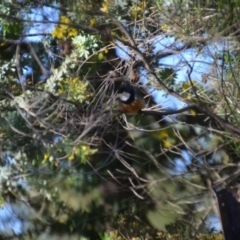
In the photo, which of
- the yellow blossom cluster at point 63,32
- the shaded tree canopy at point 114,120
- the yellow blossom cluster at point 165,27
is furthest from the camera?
the yellow blossom cluster at point 63,32

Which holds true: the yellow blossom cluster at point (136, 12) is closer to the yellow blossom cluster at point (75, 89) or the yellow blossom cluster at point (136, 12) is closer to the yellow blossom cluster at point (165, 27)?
the yellow blossom cluster at point (165, 27)

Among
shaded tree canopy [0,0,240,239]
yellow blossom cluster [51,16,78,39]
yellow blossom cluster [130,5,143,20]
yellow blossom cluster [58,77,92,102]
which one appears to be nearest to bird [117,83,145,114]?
shaded tree canopy [0,0,240,239]

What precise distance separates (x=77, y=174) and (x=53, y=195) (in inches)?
10.8

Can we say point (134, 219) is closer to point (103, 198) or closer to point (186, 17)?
point (103, 198)

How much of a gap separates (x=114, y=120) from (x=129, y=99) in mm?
883

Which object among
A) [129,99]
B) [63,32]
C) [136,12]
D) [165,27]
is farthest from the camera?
[63,32]

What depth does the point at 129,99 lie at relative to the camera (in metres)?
4.51

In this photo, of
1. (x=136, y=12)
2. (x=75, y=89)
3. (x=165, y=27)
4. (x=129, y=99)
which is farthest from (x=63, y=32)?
(x=129, y=99)

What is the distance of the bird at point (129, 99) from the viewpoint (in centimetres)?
449

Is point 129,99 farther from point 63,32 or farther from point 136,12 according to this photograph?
point 63,32

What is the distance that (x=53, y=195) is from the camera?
20.6 feet

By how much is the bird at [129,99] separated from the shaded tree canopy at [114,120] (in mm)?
56

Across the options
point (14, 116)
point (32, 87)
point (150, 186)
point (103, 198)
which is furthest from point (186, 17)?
point (103, 198)

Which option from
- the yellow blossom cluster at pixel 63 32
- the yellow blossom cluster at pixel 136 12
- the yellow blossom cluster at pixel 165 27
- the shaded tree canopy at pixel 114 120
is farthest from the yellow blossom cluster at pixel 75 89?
the yellow blossom cluster at pixel 165 27
